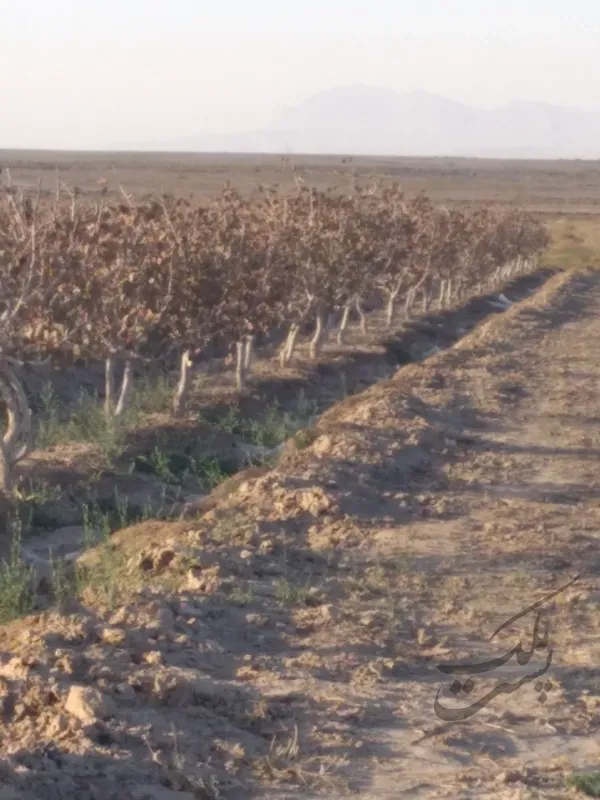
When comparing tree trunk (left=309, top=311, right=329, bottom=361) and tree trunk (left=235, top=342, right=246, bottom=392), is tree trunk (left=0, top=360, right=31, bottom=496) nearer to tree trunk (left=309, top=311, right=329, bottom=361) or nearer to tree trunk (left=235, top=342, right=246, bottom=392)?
tree trunk (left=235, top=342, right=246, bottom=392)

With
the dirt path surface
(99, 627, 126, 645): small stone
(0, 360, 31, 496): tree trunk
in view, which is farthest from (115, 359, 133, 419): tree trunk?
(99, 627, 126, 645): small stone

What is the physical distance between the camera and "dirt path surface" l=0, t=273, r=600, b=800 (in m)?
5.07

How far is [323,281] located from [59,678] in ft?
44.4

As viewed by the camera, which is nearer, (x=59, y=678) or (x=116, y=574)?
(x=59, y=678)

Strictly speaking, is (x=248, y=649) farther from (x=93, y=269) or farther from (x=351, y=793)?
(x=93, y=269)

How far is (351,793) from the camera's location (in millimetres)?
5000

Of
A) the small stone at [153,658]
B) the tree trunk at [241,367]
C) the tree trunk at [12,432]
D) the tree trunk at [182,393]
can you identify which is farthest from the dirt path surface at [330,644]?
the tree trunk at [241,367]

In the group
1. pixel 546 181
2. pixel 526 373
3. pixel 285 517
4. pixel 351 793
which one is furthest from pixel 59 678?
pixel 546 181

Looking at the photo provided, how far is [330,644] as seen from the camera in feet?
21.6

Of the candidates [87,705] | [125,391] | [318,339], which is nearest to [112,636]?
[87,705]

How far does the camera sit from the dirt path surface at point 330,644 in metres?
5.07

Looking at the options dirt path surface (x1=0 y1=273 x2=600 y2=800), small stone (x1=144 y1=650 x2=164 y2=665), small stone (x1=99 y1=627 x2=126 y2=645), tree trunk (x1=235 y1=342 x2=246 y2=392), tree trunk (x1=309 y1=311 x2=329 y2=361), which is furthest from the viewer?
tree trunk (x1=309 y1=311 x2=329 y2=361)

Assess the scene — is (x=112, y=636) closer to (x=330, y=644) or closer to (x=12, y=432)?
(x=330, y=644)

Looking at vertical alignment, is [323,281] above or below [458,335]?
above
